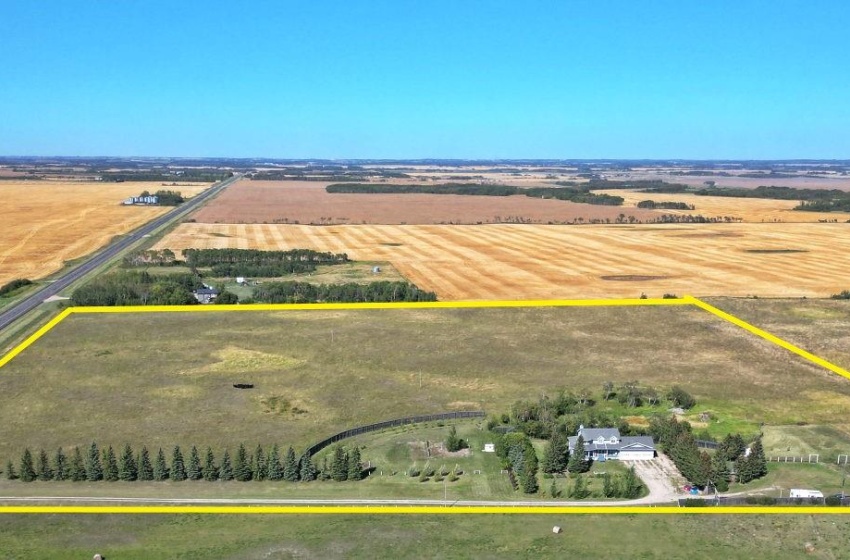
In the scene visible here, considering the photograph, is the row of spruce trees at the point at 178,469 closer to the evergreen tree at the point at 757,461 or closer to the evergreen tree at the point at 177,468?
the evergreen tree at the point at 177,468

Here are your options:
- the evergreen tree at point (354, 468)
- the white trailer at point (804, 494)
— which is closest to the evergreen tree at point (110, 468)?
the evergreen tree at point (354, 468)

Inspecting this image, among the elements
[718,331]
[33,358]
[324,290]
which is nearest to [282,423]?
[33,358]

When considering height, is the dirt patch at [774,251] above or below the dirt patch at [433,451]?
above

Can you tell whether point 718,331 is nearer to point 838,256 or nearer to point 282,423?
point 282,423

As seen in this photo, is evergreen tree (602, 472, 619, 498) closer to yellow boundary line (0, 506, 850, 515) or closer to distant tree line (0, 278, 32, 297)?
yellow boundary line (0, 506, 850, 515)

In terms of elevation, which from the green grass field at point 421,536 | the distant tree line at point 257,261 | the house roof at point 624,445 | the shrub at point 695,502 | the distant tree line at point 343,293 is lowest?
the green grass field at point 421,536

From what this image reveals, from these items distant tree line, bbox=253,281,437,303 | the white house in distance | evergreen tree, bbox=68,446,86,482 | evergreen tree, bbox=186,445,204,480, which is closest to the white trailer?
the white house in distance

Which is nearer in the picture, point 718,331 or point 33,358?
point 33,358
